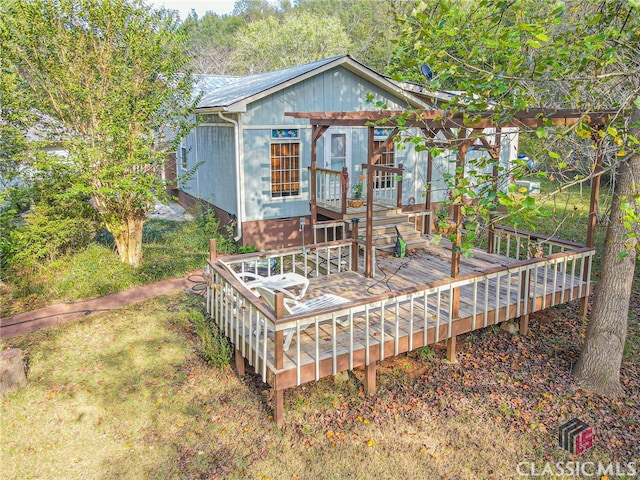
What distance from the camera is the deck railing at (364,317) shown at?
5.67 meters

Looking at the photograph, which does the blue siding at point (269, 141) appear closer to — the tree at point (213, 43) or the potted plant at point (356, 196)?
the potted plant at point (356, 196)

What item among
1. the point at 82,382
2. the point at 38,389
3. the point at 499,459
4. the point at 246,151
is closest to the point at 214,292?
the point at 82,382

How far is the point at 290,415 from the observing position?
597cm

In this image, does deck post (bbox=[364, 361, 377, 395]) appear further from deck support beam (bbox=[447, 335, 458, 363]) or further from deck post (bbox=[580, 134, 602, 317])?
deck post (bbox=[580, 134, 602, 317])

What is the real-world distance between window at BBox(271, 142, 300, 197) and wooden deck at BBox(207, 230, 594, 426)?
3.30 metres

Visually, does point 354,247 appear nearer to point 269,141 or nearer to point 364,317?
point 364,317

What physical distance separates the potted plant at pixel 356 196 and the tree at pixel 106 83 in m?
3.97

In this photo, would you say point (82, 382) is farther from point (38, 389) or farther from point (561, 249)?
point (561, 249)

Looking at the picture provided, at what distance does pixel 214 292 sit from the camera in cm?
738

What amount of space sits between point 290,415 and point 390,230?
523cm

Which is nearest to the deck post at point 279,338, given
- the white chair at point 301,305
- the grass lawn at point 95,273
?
the white chair at point 301,305

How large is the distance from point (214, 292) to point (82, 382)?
205 cm

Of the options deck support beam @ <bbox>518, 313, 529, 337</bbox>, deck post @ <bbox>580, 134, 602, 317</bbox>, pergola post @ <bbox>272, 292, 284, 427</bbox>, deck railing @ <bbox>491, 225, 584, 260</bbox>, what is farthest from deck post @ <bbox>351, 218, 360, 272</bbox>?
deck post @ <bbox>580, 134, 602, 317</bbox>

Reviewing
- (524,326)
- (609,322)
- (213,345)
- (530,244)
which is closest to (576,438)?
(609,322)
